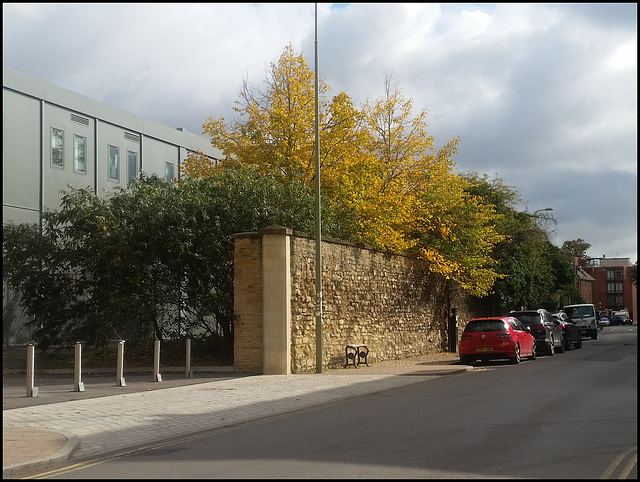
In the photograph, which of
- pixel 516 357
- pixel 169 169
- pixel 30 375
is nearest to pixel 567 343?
pixel 516 357

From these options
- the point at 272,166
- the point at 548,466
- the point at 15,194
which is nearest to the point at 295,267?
the point at 272,166

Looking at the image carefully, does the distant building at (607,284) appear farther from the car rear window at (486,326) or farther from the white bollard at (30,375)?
the white bollard at (30,375)

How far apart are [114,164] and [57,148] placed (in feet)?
13.9

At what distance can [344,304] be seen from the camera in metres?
25.7

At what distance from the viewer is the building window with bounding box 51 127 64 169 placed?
35.9 m

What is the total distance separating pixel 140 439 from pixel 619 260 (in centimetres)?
15076

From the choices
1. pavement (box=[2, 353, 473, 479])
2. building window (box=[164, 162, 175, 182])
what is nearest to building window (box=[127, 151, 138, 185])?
building window (box=[164, 162, 175, 182])

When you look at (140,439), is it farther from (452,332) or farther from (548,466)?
(452,332)

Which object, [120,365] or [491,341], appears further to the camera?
[491,341]

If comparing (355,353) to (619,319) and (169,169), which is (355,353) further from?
(619,319)

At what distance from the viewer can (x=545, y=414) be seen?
1196 centimetres

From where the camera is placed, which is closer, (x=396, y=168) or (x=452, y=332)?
(x=396, y=168)

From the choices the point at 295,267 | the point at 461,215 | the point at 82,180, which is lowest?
the point at 295,267

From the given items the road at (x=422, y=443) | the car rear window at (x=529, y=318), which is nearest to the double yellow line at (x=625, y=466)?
the road at (x=422, y=443)
